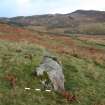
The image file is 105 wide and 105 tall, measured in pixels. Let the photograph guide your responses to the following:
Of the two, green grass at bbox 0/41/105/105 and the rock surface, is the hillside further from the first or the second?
the rock surface

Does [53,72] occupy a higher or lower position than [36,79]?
higher

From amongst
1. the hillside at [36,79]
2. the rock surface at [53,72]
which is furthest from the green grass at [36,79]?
the rock surface at [53,72]

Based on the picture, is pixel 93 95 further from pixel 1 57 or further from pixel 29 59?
pixel 1 57

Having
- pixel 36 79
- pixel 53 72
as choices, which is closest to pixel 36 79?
pixel 36 79

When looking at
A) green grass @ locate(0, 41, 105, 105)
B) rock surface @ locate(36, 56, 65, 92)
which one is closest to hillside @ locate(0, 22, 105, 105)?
green grass @ locate(0, 41, 105, 105)

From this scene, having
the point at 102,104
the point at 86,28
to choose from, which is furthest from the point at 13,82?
the point at 86,28

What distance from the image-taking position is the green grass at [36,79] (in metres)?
19.9

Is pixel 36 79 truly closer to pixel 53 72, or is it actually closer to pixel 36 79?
pixel 36 79

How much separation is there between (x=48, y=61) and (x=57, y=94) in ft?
12.1

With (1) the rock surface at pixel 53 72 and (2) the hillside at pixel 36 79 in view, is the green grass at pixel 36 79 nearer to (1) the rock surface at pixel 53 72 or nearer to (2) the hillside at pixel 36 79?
(2) the hillside at pixel 36 79

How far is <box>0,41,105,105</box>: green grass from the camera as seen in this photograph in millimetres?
19898

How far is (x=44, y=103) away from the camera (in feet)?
64.4

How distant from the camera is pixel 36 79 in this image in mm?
22125

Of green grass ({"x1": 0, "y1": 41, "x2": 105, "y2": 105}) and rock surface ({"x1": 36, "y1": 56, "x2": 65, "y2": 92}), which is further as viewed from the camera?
rock surface ({"x1": 36, "y1": 56, "x2": 65, "y2": 92})
